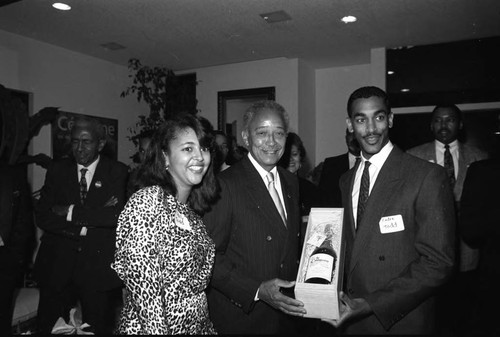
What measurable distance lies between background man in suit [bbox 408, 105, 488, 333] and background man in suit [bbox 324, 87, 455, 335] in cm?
189

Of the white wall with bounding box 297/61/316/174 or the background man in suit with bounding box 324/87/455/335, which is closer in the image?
the background man in suit with bounding box 324/87/455/335

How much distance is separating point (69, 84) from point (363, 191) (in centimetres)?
565

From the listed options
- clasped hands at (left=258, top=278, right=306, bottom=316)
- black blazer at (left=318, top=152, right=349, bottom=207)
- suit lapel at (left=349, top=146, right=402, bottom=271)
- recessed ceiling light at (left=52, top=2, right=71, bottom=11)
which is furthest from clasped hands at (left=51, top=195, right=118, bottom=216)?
recessed ceiling light at (left=52, top=2, right=71, bottom=11)

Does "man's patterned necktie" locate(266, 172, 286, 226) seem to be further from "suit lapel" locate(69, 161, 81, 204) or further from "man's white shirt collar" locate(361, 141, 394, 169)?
"suit lapel" locate(69, 161, 81, 204)

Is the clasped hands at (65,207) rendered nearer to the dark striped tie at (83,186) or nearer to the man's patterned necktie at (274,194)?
the dark striped tie at (83,186)

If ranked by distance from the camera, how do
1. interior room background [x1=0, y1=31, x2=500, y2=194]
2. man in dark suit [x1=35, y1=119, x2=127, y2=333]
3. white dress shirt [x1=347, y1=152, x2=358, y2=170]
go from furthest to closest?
interior room background [x1=0, y1=31, x2=500, y2=194] → white dress shirt [x1=347, y1=152, x2=358, y2=170] → man in dark suit [x1=35, y1=119, x2=127, y2=333]

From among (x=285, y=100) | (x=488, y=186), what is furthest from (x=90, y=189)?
(x=285, y=100)

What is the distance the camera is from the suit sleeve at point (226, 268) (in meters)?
1.91

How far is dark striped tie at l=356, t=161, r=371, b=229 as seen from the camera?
1891 mm

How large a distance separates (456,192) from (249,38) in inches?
146

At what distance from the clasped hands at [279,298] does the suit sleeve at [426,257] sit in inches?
13.7

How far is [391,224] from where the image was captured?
1.77 meters

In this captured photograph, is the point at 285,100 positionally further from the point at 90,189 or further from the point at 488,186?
the point at 488,186

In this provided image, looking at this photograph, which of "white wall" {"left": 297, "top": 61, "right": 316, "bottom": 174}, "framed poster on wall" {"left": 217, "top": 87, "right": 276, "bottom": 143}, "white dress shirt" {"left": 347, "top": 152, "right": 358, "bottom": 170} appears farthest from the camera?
"framed poster on wall" {"left": 217, "top": 87, "right": 276, "bottom": 143}
